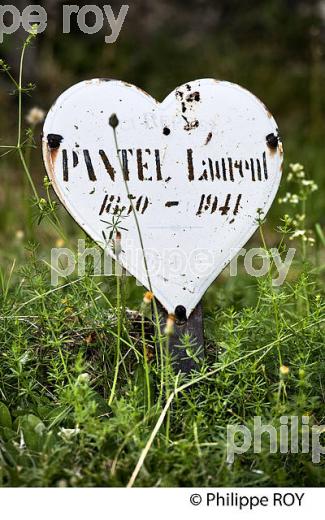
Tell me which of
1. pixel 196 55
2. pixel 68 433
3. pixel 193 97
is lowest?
pixel 68 433

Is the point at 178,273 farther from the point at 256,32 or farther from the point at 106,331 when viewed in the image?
the point at 256,32

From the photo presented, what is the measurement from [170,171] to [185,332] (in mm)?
A: 394

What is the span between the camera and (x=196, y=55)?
257 inches

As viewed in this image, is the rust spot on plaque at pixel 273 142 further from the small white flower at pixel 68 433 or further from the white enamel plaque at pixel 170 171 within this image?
the small white flower at pixel 68 433

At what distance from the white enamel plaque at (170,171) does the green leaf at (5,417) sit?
429 mm

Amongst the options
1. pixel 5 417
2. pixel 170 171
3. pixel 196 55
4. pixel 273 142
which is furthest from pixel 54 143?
pixel 196 55

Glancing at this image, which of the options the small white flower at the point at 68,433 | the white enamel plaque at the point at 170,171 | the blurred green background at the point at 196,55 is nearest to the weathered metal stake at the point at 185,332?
the white enamel plaque at the point at 170,171

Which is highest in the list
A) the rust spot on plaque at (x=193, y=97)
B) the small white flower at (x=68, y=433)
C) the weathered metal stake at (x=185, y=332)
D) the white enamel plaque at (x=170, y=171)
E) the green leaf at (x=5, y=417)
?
the rust spot on plaque at (x=193, y=97)

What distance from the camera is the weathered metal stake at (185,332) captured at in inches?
79.7

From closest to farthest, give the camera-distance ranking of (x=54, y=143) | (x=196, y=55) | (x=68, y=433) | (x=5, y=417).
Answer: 1. (x=68, y=433)
2. (x=5, y=417)
3. (x=54, y=143)
4. (x=196, y=55)

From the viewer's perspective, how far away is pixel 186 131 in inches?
79.7

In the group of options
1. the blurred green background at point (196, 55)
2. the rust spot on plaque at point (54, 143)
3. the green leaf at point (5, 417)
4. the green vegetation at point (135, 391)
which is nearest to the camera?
the green vegetation at point (135, 391)

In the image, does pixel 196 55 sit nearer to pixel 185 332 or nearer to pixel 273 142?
pixel 273 142

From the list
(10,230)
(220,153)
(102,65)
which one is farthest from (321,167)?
(220,153)
